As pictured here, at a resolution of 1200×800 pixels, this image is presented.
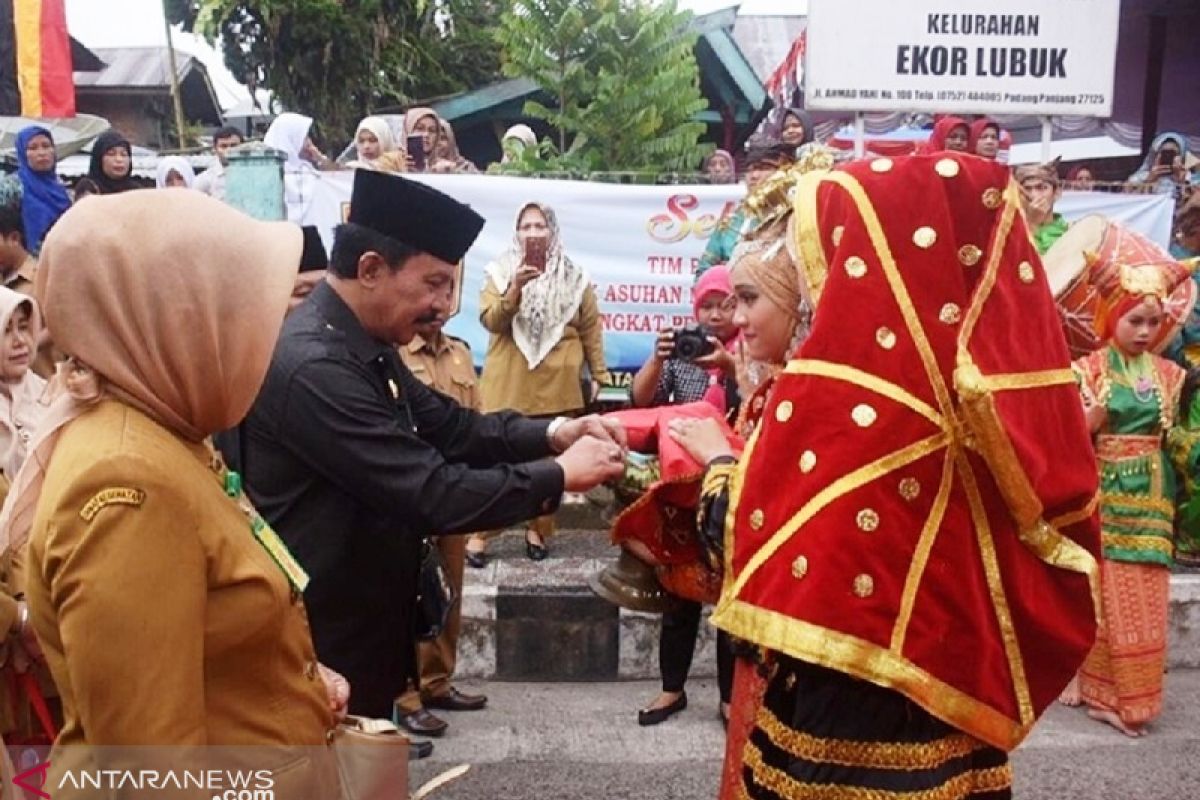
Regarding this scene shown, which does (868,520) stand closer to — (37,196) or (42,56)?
(37,196)

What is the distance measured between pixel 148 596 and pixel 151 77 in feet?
86.7

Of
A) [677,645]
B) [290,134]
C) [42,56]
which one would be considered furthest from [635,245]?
[42,56]

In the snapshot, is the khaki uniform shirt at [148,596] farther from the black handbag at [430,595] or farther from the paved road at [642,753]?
the paved road at [642,753]

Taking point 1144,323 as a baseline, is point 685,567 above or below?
below

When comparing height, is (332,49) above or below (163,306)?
above

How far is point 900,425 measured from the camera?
199 centimetres

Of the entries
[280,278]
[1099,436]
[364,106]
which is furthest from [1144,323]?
[364,106]

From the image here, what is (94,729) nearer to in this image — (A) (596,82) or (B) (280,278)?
(B) (280,278)

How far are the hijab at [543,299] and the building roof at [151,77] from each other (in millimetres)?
20828

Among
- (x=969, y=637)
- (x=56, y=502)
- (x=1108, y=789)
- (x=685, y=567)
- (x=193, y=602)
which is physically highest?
(x=56, y=502)

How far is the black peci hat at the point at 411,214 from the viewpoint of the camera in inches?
99.7

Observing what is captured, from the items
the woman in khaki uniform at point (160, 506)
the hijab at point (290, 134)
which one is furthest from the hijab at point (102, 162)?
the woman in khaki uniform at point (160, 506)

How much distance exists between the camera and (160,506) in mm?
1573

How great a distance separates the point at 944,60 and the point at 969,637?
5464 millimetres
